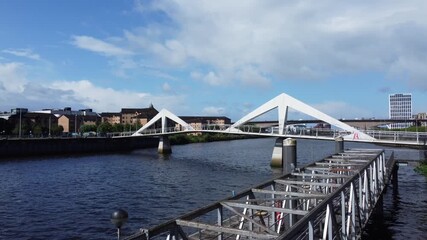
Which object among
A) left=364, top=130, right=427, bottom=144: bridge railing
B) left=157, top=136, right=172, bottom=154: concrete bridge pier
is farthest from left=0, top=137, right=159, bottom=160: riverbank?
left=364, top=130, right=427, bottom=144: bridge railing

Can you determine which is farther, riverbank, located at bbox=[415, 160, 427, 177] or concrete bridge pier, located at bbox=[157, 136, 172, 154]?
concrete bridge pier, located at bbox=[157, 136, 172, 154]

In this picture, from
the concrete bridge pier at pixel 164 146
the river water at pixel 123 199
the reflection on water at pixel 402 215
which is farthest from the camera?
the concrete bridge pier at pixel 164 146

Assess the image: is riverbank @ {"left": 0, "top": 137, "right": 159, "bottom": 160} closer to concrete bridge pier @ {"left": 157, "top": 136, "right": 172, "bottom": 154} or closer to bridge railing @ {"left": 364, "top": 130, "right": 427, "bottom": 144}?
concrete bridge pier @ {"left": 157, "top": 136, "right": 172, "bottom": 154}

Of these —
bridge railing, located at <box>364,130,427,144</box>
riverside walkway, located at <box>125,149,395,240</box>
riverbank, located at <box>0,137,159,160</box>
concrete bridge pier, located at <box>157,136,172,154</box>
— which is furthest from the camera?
concrete bridge pier, located at <box>157,136,172,154</box>

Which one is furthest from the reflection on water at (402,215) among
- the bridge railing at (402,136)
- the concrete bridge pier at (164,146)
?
the concrete bridge pier at (164,146)

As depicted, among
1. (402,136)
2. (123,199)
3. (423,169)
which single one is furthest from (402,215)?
(402,136)

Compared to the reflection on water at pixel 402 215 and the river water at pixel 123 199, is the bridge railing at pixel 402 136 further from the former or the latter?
the reflection on water at pixel 402 215

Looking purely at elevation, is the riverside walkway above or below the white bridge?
below

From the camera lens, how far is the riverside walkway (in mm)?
9000

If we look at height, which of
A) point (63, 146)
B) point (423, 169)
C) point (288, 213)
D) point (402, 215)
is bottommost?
point (402, 215)

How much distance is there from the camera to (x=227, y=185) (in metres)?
41.0

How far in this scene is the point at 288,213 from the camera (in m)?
12.1

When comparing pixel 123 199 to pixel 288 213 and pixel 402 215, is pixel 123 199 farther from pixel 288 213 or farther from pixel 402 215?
pixel 288 213

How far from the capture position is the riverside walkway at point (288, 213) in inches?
354
